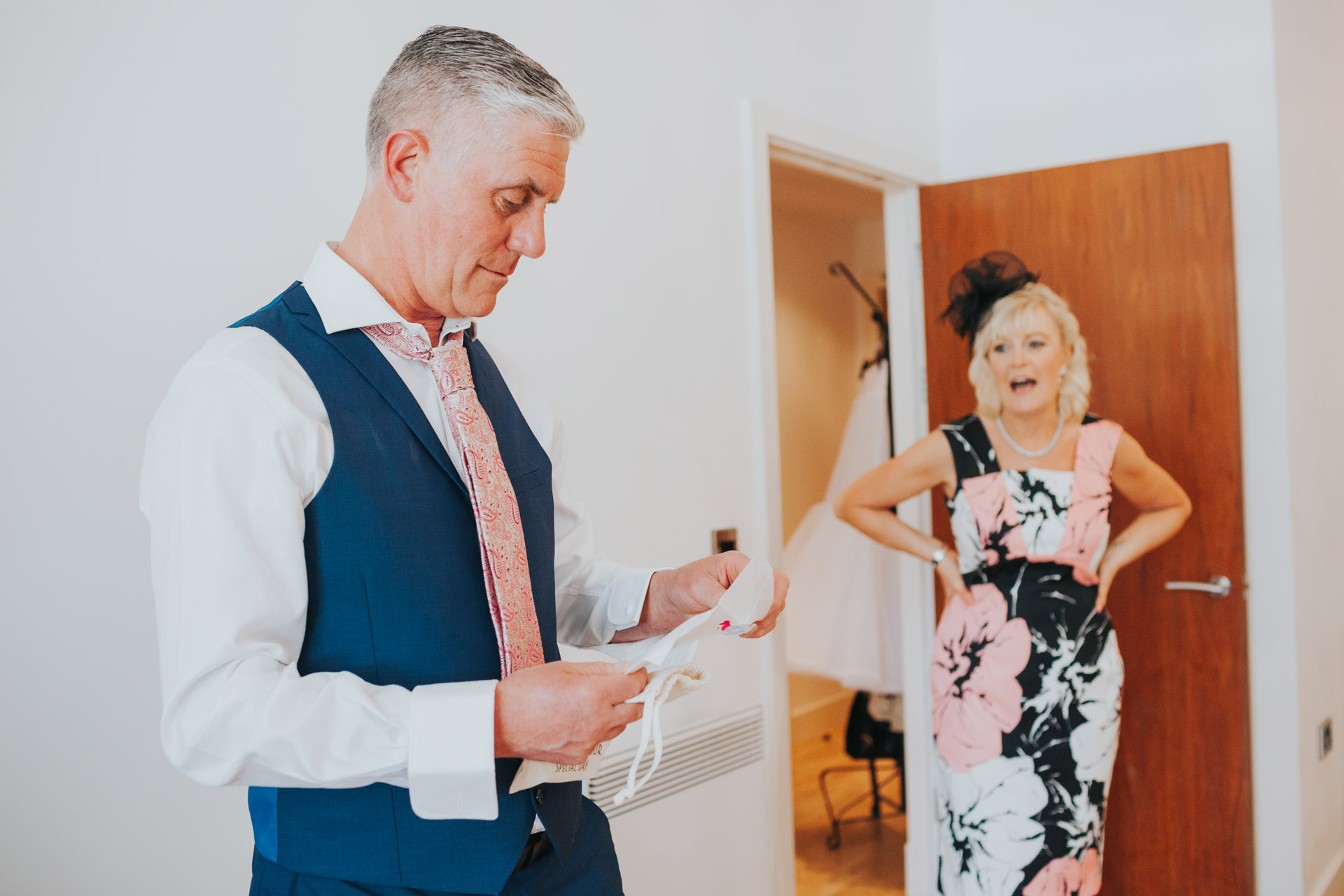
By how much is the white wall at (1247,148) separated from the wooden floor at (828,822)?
117 cm

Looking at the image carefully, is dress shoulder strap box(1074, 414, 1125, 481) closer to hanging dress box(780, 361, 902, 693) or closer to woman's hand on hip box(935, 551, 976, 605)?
woman's hand on hip box(935, 551, 976, 605)

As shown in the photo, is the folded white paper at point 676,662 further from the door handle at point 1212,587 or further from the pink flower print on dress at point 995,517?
the door handle at point 1212,587

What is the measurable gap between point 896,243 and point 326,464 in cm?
264

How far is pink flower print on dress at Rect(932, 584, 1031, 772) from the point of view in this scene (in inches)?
92.8

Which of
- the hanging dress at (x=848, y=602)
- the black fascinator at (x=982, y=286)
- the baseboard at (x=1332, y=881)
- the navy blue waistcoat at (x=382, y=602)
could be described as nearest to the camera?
the navy blue waistcoat at (x=382, y=602)

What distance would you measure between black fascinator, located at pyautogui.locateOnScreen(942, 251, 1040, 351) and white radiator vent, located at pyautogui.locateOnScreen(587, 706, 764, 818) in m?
1.14

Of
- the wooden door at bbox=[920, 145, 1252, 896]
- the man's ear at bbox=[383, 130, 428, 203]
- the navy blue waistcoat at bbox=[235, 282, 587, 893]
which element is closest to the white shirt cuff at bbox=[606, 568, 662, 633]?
the navy blue waistcoat at bbox=[235, 282, 587, 893]

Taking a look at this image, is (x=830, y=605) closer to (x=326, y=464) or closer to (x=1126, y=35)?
(x=1126, y=35)

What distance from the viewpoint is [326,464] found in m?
0.99

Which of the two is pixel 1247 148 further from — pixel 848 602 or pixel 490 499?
pixel 490 499

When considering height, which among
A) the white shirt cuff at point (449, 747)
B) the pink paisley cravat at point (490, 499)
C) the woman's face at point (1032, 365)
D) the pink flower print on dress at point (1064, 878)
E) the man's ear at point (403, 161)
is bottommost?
the pink flower print on dress at point (1064, 878)

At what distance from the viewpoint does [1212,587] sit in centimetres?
276

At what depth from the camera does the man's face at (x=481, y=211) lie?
1083 mm

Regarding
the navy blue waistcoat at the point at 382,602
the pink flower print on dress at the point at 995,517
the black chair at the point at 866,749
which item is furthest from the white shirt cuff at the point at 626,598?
the black chair at the point at 866,749
